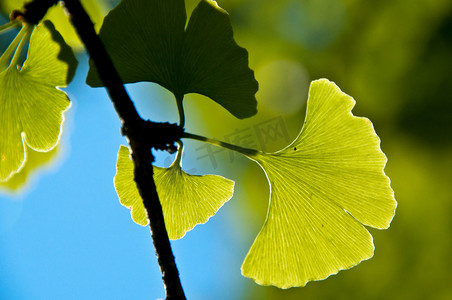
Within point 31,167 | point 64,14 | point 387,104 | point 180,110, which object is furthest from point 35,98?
point 387,104

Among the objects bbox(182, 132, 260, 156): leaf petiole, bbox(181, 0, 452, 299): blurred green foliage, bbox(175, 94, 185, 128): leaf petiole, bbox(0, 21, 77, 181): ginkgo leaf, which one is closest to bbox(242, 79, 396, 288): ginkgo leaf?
bbox(182, 132, 260, 156): leaf petiole

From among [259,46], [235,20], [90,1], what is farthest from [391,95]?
[90,1]

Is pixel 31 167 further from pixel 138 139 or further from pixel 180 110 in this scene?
pixel 138 139

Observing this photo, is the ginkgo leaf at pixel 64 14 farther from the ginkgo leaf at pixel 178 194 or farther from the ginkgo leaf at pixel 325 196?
the ginkgo leaf at pixel 325 196

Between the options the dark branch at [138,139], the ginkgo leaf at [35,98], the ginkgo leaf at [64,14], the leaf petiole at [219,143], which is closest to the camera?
the dark branch at [138,139]

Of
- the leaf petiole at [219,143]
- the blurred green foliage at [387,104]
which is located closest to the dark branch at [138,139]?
the leaf petiole at [219,143]

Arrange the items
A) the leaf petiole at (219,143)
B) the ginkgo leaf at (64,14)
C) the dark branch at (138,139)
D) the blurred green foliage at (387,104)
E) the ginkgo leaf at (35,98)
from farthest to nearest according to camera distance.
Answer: the blurred green foliage at (387,104)
the ginkgo leaf at (64,14)
the ginkgo leaf at (35,98)
the leaf petiole at (219,143)
the dark branch at (138,139)
